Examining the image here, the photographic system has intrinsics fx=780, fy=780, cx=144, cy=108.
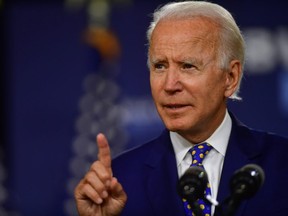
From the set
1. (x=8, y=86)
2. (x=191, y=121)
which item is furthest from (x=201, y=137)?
(x=8, y=86)

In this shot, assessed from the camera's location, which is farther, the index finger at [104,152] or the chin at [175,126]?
the chin at [175,126]

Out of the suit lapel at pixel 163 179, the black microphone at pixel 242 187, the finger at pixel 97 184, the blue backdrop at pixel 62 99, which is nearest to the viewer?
the black microphone at pixel 242 187

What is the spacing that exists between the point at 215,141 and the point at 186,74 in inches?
10.6

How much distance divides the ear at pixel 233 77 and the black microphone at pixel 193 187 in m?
0.66

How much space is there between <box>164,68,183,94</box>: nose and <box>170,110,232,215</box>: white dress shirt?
250 millimetres

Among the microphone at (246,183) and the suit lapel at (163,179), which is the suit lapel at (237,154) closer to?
the suit lapel at (163,179)

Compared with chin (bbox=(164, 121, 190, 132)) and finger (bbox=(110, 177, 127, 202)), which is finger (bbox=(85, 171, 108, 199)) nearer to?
finger (bbox=(110, 177, 127, 202))

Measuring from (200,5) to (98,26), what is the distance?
110 inches

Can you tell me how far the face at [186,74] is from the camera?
2494 millimetres

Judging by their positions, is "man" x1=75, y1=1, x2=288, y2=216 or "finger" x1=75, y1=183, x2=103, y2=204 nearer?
"finger" x1=75, y1=183, x2=103, y2=204

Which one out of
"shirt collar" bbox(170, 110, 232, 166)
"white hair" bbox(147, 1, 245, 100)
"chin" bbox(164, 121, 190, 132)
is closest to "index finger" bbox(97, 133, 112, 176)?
"chin" bbox(164, 121, 190, 132)

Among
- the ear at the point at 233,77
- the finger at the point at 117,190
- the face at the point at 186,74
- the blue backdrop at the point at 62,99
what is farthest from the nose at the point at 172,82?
the blue backdrop at the point at 62,99

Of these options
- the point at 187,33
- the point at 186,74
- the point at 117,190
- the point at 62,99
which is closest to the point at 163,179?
the point at 117,190

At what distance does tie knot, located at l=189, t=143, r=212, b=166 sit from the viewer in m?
2.58
